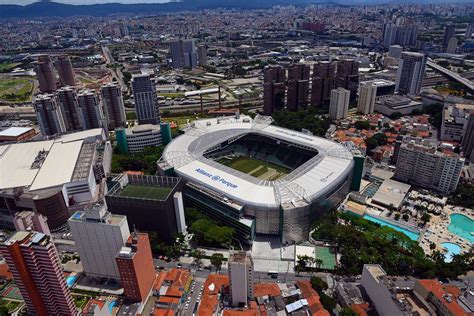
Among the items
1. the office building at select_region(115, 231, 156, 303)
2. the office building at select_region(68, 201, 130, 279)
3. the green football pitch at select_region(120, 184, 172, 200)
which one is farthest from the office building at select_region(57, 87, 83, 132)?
the office building at select_region(115, 231, 156, 303)

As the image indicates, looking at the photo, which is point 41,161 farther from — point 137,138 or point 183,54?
point 183,54

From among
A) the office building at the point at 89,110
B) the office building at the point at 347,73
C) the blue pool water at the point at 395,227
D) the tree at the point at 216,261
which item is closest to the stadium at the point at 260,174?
the tree at the point at 216,261

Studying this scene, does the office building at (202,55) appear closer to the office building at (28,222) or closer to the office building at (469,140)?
the office building at (469,140)

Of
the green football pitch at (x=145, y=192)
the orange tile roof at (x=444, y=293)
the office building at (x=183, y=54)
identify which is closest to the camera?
the orange tile roof at (x=444, y=293)

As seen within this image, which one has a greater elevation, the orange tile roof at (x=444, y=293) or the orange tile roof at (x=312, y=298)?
the orange tile roof at (x=444, y=293)

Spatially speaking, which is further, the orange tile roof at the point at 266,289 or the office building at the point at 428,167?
the office building at the point at 428,167

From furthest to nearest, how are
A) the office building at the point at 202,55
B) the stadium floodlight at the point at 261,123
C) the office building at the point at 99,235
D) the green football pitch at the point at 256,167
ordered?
1. the office building at the point at 202,55
2. the stadium floodlight at the point at 261,123
3. the green football pitch at the point at 256,167
4. the office building at the point at 99,235
